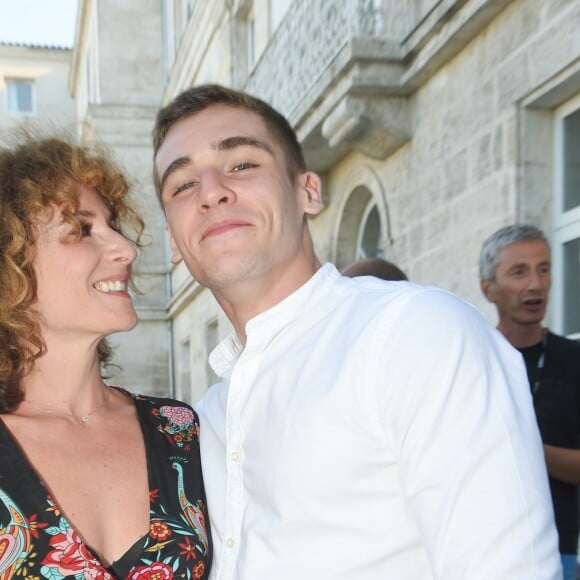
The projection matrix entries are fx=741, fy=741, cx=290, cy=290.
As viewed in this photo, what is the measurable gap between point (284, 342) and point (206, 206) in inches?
18.0

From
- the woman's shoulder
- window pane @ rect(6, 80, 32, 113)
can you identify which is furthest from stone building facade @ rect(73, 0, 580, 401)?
window pane @ rect(6, 80, 32, 113)

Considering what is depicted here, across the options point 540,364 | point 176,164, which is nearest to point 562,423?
point 540,364

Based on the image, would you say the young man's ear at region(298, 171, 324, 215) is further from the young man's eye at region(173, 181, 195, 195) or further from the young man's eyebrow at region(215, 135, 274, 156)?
the young man's eye at region(173, 181, 195, 195)

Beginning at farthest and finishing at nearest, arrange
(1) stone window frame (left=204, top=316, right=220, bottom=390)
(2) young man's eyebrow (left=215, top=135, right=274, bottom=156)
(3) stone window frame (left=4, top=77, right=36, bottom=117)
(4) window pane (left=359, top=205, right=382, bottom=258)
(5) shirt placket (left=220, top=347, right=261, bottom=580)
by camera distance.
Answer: (3) stone window frame (left=4, top=77, right=36, bottom=117) → (1) stone window frame (left=204, top=316, right=220, bottom=390) → (4) window pane (left=359, top=205, right=382, bottom=258) → (2) young man's eyebrow (left=215, top=135, right=274, bottom=156) → (5) shirt placket (left=220, top=347, right=261, bottom=580)

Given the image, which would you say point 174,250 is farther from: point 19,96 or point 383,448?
point 19,96

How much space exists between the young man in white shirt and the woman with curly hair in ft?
0.49

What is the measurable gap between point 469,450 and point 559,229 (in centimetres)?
315

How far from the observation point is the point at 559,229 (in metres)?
4.23

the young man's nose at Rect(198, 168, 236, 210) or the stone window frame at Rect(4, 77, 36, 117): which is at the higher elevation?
the stone window frame at Rect(4, 77, 36, 117)

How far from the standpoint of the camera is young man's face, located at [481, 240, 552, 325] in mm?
3049

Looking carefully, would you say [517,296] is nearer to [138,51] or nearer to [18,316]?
[18,316]

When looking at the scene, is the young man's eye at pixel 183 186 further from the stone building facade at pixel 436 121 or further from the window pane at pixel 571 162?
the window pane at pixel 571 162

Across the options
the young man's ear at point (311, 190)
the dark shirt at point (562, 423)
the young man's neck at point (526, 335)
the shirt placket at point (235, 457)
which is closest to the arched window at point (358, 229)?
the young man's neck at point (526, 335)

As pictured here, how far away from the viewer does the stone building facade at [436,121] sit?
416cm
